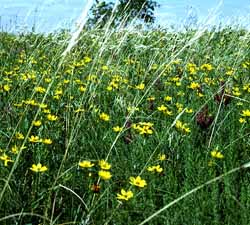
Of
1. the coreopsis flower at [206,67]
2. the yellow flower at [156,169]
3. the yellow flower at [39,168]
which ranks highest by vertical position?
the coreopsis flower at [206,67]

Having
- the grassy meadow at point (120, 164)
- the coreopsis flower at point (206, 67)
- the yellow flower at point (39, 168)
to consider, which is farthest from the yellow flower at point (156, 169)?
the coreopsis flower at point (206, 67)

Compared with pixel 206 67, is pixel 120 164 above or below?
below

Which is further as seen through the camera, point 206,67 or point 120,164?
point 206,67

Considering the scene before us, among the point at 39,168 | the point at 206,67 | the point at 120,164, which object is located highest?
the point at 206,67

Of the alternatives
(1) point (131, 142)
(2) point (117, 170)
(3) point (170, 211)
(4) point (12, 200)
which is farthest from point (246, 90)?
(4) point (12, 200)

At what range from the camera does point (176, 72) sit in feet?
13.7

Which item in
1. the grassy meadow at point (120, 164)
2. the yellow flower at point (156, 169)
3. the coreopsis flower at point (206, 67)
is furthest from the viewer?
the coreopsis flower at point (206, 67)

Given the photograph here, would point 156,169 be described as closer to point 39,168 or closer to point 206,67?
point 39,168

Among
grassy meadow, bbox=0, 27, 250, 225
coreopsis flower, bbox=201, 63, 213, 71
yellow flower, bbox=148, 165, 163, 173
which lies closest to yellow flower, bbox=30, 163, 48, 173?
grassy meadow, bbox=0, 27, 250, 225

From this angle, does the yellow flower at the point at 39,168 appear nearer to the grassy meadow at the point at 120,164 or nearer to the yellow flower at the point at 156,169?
the grassy meadow at the point at 120,164

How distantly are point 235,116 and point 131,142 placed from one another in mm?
711

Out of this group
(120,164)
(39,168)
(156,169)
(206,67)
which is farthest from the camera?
(206,67)

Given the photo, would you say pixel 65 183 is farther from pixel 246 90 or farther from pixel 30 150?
pixel 246 90

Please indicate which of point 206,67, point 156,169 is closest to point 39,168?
point 156,169
